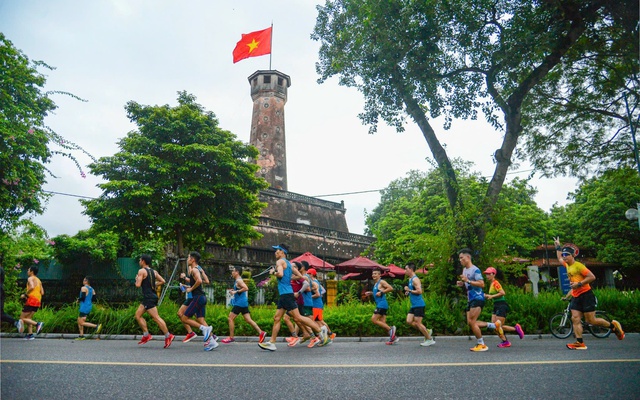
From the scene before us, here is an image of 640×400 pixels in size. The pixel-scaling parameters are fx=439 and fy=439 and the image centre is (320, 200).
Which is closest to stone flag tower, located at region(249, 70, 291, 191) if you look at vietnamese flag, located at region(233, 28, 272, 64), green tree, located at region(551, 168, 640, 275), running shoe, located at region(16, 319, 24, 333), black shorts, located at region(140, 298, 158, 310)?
vietnamese flag, located at region(233, 28, 272, 64)

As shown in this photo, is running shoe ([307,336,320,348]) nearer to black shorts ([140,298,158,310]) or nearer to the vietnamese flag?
black shorts ([140,298,158,310])

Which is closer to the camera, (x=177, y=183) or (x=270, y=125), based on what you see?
(x=177, y=183)

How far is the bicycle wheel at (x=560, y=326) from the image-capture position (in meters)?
11.3

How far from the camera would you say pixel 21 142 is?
7.51 meters

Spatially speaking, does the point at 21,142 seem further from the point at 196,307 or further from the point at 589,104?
the point at 589,104

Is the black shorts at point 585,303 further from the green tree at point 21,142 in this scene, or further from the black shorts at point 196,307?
the green tree at point 21,142

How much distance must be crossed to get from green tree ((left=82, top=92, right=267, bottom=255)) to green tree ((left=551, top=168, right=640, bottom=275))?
54.3ft

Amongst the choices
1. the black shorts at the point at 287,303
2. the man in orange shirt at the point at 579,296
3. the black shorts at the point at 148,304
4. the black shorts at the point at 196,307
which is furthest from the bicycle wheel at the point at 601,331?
the black shorts at the point at 148,304

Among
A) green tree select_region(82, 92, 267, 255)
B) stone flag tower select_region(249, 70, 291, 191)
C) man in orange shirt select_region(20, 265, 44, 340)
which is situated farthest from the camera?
stone flag tower select_region(249, 70, 291, 191)

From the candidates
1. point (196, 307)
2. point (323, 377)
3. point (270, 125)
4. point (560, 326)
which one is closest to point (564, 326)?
point (560, 326)

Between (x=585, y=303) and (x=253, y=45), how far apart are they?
34646 millimetres

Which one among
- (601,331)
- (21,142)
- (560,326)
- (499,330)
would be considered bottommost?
(601,331)

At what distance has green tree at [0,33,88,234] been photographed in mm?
6816

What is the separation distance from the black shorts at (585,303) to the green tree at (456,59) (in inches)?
188
